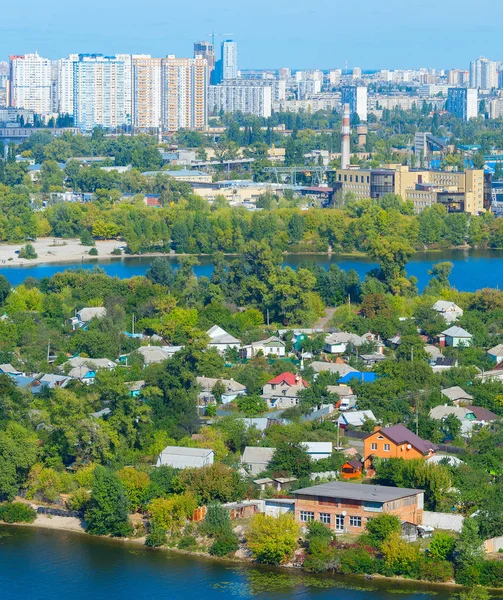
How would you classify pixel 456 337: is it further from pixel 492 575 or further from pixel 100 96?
pixel 100 96

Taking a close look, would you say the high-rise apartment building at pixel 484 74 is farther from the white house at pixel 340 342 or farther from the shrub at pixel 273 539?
the shrub at pixel 273 539

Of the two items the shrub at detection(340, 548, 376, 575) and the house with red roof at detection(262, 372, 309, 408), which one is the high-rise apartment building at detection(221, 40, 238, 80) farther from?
the shrub at detection(340, 548, 376, 575)

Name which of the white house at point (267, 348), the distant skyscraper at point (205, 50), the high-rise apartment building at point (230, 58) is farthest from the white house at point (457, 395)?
the high-rise apartment building at point (230, 58)

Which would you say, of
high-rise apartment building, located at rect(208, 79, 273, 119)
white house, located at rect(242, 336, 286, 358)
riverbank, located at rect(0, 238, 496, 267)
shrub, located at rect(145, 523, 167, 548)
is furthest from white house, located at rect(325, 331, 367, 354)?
high-rise apartment building, located at rect(208, 79, 273, 119)

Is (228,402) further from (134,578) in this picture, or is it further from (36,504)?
(134,578)

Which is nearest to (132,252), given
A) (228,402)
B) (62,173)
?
(62,173)
